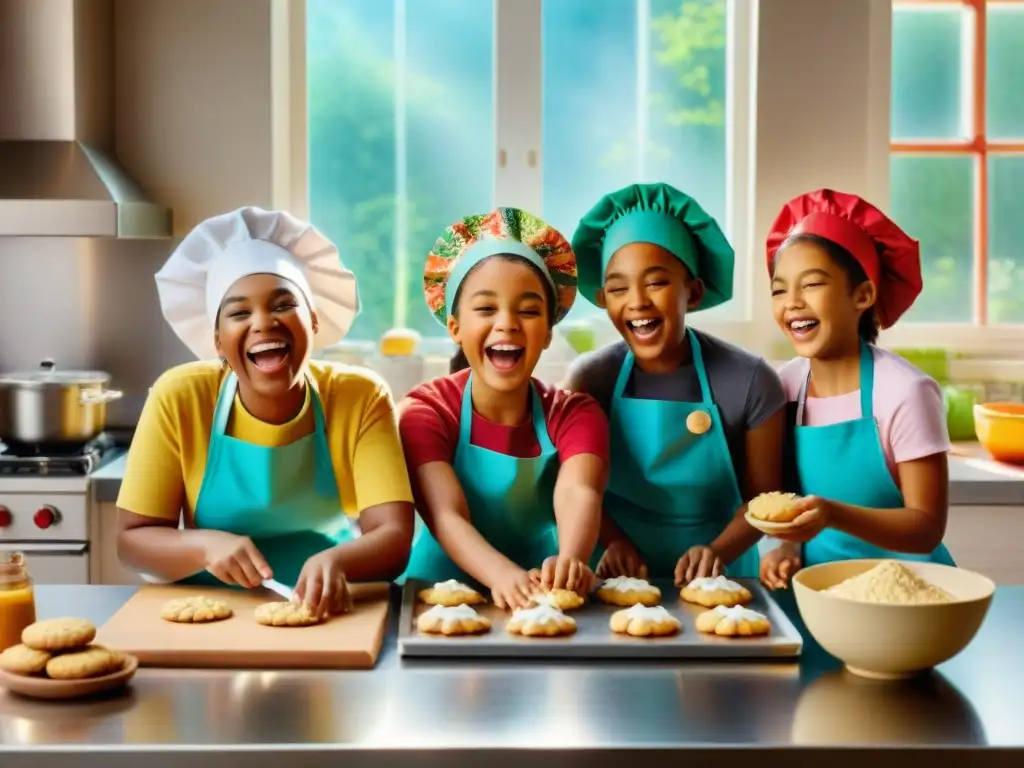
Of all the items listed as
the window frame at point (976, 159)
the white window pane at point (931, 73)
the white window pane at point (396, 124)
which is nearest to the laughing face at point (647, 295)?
the white window pane at point (396, 124)

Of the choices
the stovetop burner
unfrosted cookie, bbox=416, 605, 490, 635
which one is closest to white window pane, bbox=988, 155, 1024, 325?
the stovetop burner

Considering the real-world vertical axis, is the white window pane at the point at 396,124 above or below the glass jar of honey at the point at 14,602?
above

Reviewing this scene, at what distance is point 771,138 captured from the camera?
A: 3494 millimetres

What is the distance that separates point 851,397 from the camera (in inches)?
79.0

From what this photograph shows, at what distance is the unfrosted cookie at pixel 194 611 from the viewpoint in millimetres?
1600

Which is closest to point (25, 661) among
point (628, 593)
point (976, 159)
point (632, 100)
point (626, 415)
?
point (628, 593)

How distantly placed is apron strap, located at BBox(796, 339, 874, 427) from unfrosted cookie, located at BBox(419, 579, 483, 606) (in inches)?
25.4

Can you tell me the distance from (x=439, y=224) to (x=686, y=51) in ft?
2.78

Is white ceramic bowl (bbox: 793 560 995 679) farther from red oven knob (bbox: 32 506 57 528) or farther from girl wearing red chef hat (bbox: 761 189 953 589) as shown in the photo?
red oven knob (bbox: 32 506 57 528)

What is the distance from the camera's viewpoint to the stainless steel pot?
297cm

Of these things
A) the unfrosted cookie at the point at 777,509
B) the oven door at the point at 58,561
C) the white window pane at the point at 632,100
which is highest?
the white window pane at the point at 632,100

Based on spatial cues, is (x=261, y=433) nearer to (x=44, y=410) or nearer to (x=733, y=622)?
(x=733, y=622)

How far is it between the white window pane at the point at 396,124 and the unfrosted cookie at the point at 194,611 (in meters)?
2.10

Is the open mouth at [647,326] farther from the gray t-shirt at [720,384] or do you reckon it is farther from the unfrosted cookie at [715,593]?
the unfrosted cookie at [715,593]
